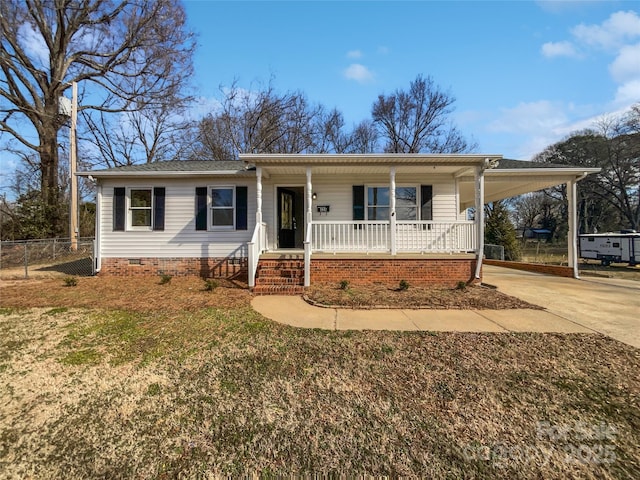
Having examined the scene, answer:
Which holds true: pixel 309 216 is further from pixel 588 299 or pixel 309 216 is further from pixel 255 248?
pixel 588 299

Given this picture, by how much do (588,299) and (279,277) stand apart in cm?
692

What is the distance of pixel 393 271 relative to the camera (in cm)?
783

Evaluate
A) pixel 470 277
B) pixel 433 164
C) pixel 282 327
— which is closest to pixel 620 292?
pixel 470 277

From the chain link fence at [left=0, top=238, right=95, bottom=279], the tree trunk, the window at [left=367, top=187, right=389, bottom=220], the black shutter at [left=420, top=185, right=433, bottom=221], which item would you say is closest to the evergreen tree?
the black shutter at [left=420, top=185, right=433, bottom=221]

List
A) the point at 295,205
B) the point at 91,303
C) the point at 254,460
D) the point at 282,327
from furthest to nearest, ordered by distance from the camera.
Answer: the point at 295,205
the point at 91,303
the point at 282,327
the point at 254,460

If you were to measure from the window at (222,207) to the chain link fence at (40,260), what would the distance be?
4657mm

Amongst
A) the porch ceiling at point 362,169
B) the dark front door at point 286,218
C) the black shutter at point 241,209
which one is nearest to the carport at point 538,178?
the porch ceiling at point 362,169

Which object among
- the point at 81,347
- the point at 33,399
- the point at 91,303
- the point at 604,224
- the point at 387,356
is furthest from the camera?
the point at 604,224

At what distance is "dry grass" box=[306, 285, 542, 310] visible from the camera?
5.85 meters

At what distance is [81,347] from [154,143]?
2405cm

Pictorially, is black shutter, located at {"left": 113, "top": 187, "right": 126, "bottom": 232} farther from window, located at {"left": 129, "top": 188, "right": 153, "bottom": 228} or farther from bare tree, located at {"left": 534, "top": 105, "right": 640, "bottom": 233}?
bare tree, located at {"left": 534, "top": 105, "right": 640, "bottom": 233}

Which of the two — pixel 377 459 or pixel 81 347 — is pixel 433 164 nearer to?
pixel 377 459

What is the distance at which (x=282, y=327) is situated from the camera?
4.66 m

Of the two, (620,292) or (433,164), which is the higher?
(433,164)
